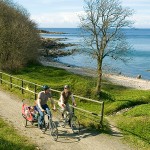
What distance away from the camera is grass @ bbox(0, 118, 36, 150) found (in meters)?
12.8

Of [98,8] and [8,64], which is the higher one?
[98,8]

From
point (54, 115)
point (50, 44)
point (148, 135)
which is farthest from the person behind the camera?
point (50, 44)

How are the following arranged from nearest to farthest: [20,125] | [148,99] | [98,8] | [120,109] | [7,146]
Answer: [7,146] → [20,125] → [120,109] → [148,99] → [98,8]

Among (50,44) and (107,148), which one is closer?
(107,148)

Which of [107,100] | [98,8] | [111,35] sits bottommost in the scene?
[107,100]

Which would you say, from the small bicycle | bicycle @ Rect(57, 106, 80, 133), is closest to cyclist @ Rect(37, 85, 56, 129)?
the small bicycle

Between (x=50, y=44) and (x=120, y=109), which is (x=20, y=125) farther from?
(x=50, y=44)

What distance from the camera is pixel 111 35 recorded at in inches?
1225

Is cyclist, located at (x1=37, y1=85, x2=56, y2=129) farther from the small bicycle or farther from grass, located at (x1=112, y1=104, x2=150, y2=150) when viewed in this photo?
grass, located at (x1=112, y1=104, x2=150, y2=150)

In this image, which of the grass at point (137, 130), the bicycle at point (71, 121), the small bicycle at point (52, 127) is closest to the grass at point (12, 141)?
the small bicycle at point (52, 127)

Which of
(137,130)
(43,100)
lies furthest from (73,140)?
(137,130)

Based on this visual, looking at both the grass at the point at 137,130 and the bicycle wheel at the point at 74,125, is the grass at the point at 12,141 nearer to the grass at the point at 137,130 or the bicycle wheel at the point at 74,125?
the bicycle wheel at the point at 74,125

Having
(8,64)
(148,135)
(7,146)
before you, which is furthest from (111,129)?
(8,64)

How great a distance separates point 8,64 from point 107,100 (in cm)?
2076
